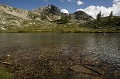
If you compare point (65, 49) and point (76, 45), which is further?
point (76, 45)

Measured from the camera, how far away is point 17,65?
2530 centimetres

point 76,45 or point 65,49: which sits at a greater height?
point 65,49

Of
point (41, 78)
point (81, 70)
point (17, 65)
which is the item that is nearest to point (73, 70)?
point (81, 70)

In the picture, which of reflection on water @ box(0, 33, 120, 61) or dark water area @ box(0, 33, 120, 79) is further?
reflection on water @ box(0, 33, 120, 61)

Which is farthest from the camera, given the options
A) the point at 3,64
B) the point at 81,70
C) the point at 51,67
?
the point at 3,64

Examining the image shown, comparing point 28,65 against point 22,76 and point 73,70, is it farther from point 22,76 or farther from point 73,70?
point 73,70

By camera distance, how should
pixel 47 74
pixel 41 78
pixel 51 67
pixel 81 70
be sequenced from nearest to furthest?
pixel 41 78 < pixel 47 74 < pixel 81 70 < pixel 51 67

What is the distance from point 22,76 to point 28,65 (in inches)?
208

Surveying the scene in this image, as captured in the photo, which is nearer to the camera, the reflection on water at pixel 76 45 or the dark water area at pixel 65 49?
the dark water area at pixel 65 49

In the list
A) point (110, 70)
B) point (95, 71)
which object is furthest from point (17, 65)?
point (110, 70)

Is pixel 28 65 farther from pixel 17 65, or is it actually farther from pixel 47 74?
pixel 47 74

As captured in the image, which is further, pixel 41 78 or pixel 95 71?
pixel 95 71

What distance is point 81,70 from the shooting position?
22422mm

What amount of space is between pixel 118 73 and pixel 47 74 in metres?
10.2
